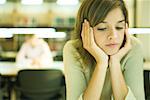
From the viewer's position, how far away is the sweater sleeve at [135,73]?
155 centimetres

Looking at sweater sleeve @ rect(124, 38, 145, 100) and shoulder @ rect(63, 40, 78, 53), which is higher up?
shoulder @ rect(63, 40, 78, 53)

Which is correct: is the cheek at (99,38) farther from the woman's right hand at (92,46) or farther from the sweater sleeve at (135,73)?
the sweater sleeve at (135,73)

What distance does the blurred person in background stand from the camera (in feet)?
17.1

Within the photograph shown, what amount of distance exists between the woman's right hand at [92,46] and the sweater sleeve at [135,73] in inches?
5.0

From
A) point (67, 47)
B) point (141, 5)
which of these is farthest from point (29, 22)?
point (67, 47)

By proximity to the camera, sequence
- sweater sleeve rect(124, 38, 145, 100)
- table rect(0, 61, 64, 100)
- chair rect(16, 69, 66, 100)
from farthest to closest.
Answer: table rect(0, 61, 64, 100) → chair rect(16, 69, 66, 100) → sweater sleeve rect(124, 38, 145, 100)

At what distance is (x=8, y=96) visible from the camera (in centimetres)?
509

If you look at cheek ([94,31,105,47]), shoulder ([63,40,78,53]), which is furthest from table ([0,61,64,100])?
cheek ([94,31,105,47])

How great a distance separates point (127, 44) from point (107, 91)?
0.85 ft

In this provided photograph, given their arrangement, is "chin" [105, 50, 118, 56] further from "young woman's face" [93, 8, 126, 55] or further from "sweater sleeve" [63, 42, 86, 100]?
"sweater sleeve" [63, 42, 86, 100]

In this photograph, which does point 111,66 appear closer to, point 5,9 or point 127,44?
point 127,44

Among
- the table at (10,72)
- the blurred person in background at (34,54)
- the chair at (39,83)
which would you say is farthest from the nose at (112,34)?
the blurred person in background at (34,54)

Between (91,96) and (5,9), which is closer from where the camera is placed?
(91,96)

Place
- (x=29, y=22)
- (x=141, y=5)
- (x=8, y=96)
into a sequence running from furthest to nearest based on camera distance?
(x=29, y=22) < (x=141, y=5) < (x=8, y=96)
